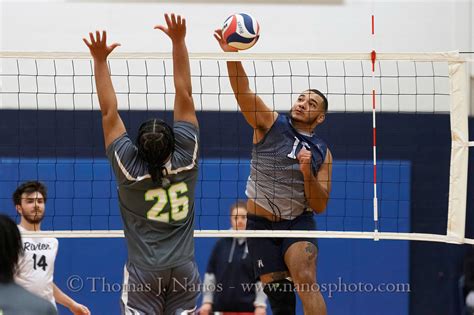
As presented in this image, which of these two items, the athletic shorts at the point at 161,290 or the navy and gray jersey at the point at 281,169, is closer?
the athletic shorts at the point at 161,290

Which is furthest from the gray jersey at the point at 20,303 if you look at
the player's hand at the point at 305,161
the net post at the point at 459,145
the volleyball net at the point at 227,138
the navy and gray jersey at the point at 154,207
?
the volleyball net at the point at 227,138

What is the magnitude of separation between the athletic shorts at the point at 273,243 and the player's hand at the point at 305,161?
56cm

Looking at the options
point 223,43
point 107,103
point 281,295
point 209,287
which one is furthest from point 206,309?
point 107,103

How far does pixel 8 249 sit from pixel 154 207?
1981mm

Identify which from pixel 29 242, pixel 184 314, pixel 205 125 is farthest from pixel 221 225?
pixel 184 314

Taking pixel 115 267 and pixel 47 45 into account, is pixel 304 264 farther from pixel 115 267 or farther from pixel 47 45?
pixel 47 45

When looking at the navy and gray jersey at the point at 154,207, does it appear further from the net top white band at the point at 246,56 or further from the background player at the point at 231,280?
the background player at the point at 231,280

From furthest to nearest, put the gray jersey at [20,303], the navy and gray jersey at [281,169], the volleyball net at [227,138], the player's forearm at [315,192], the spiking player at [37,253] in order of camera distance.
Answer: the volleyball net at [227,138], the spiking player at [37,253], the navy and gray jersey at [281,169], the player's forearm at [315,192], the gray jersey at [20,303]

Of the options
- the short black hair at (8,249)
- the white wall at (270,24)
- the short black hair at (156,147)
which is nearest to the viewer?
the short black hair at (8,249)

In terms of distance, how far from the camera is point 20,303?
3.69 m

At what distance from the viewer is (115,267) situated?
1041cm

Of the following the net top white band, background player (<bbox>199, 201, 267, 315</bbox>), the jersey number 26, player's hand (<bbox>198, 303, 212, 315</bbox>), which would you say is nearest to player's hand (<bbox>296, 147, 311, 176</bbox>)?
the net top white band

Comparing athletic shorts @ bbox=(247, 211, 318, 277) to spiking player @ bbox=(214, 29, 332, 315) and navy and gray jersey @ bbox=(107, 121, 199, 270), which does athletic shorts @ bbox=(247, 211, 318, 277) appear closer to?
spiking player @ bbox=(214, 29, 332, 315)

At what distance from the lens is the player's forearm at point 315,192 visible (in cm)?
717
